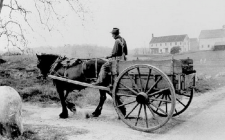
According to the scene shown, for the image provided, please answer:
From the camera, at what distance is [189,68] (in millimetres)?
6969

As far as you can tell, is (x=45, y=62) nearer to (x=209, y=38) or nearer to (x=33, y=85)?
(x=33, y=85)

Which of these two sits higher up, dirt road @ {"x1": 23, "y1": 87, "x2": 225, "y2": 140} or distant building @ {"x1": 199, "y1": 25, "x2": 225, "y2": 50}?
distant building @ {"x1": 199, "y1": 25, "x2": 225, "y2": 50}

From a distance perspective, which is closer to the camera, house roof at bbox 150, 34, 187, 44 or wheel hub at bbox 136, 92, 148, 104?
wheel hub at bbox 136, 92, 148, 104

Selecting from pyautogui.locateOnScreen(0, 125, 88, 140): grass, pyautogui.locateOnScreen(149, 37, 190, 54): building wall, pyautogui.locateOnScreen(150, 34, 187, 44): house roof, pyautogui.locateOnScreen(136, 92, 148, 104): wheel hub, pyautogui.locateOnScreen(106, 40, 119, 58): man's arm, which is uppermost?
pyautogui.locateOnScreen(150, 34, 187, 44): house roof

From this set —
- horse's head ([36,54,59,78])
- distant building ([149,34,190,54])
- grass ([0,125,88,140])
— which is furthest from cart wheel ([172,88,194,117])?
distant building ([149,34,190,54])

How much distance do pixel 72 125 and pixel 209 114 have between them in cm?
471

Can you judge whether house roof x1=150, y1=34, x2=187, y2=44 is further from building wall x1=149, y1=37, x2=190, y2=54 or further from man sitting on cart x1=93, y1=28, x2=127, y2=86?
man sitting on cart x1=93, y1=28, x2=127, y2=86

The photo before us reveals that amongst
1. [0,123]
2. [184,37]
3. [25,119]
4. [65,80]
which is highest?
Answer: [184,37]

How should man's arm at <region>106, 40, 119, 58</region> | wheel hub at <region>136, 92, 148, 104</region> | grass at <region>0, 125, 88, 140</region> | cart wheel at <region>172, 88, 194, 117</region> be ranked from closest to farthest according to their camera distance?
grass at <region>0, 125, 88, 140</region> → wheel hub at <region>136, 92, 148, 104</region> → cart wheel at <region>172, 88, 194, 117</region> → man's arm at <region>106, 40, 119, 58</region>

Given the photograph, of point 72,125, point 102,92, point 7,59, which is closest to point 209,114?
point 102,92

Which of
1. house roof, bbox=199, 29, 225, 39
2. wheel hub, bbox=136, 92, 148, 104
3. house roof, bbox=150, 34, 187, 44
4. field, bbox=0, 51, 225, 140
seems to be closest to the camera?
wheel hub, bbox=136, 92, 148, 104

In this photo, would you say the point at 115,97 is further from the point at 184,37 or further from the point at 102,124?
the point at 184,37

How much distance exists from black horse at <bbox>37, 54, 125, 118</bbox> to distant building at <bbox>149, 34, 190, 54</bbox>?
200ft

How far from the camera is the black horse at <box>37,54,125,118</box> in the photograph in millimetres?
8008
